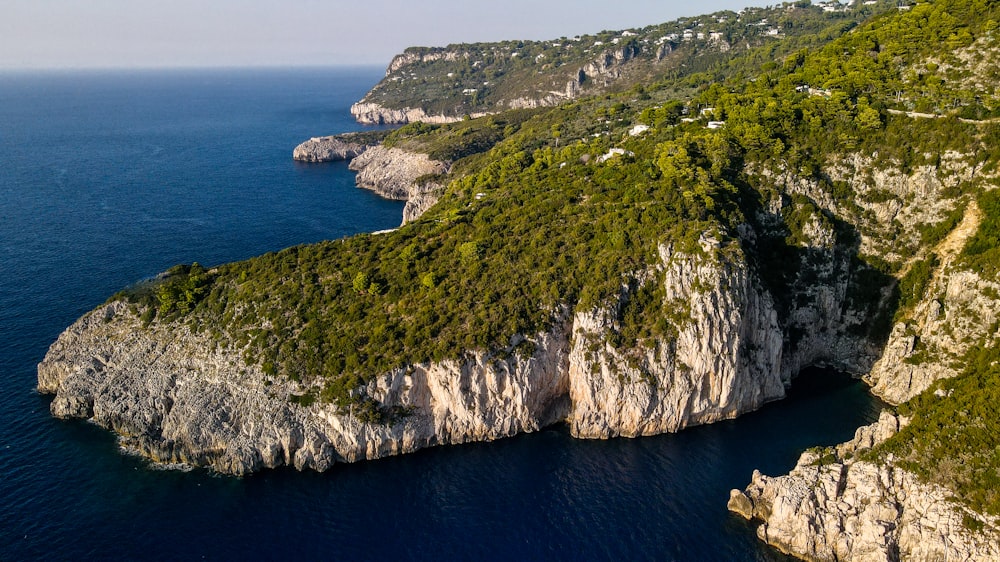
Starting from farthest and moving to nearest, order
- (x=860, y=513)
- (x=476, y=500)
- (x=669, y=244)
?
(x=669, y=244) < (x=476, y=500) < (x=860, y=513)

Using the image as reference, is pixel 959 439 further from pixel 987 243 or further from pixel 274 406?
pixel 274 406

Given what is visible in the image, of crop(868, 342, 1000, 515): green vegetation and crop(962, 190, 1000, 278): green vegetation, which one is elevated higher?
crop(962, 190, 1000, 278): green vegetation

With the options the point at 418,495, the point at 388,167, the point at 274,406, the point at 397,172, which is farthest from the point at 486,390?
the point at 388,167

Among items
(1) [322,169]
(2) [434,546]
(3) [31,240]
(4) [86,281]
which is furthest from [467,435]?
(1) [322,169]

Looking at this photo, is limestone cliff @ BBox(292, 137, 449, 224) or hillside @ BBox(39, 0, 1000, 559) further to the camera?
limestone cliff @ BBox(292, 137, 449, 224)

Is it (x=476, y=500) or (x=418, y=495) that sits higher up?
(x=418, y=495)

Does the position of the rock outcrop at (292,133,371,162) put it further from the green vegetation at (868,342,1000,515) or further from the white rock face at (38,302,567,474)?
the green vegetation at (868,342,1000,515)

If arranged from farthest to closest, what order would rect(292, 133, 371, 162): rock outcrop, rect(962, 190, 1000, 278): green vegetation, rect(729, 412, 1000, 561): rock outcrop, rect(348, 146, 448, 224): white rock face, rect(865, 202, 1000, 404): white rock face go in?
1. rect(292, 133, 371, 162): rock outcrop
2. rect(348, 146, 448, 224): white rock face
3. rect(962, 190, 1000, 278): green vegetation
4. rect(865, 202, 1000, 404): white rock face
5. rect(729, 412, 1000, 561): rock outcrop

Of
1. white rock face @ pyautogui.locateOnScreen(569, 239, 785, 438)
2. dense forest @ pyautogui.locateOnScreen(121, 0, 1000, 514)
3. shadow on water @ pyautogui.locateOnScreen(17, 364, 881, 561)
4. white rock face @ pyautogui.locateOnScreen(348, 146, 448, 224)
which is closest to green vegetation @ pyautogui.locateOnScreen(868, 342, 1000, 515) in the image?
dense forest @ pyautogui.locateOnScreen(121, 0, 1000, 514)
